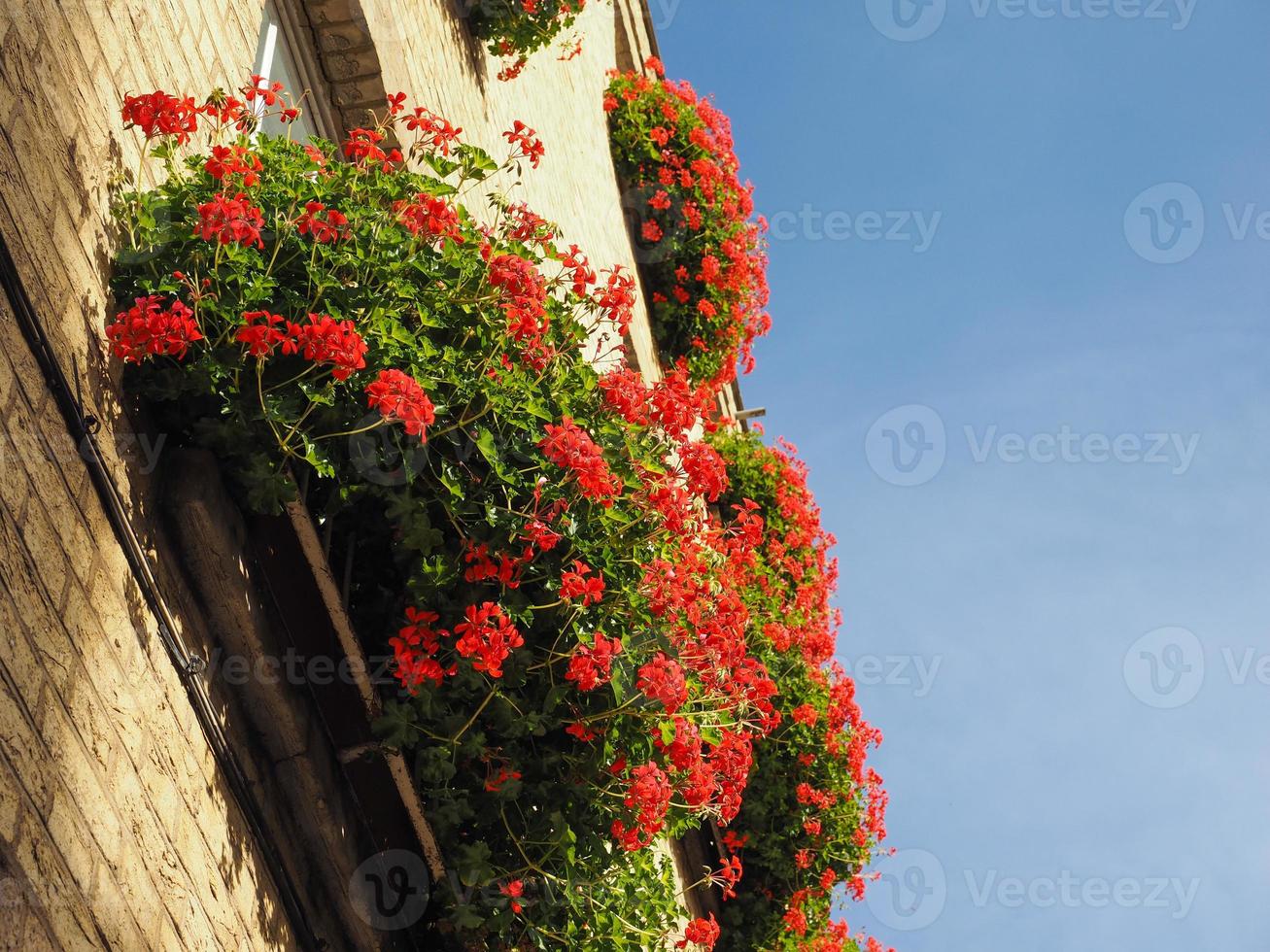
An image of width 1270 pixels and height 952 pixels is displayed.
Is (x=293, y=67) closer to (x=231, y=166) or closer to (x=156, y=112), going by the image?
(x=231, y=166)

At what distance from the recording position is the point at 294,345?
328 cm

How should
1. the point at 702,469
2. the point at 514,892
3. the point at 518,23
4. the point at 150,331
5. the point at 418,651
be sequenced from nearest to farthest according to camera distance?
the point at 150,331, the point at 418,651, the point at 514,892, the point at 702,469, the point at 518,23

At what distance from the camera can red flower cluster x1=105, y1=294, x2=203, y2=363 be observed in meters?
3.15

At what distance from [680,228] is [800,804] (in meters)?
5.29

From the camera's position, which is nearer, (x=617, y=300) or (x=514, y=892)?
(x=514, y=892)

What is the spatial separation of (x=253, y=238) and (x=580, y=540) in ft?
4.59

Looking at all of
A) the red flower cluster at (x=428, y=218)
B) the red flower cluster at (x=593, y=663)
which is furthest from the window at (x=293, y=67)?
the red flower cluster at (x=593, y=663)

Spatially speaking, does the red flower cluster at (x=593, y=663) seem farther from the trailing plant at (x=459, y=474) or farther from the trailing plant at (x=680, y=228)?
the trailing plant at (x=680, y=228)

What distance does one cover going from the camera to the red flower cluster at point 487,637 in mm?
3627

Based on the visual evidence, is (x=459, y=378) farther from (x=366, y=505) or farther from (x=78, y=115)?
(x=78, y=115)

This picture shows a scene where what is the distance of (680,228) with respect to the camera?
1095 cm

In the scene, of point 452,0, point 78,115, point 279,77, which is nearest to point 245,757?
point 78,115

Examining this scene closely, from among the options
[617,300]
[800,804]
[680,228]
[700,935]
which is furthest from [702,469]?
[680,228]

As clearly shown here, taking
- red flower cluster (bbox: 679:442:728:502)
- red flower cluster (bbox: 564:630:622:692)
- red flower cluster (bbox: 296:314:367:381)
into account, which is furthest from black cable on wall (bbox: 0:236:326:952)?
red flower cluster (bbox: 679:442:728:502)
